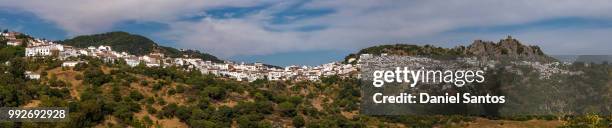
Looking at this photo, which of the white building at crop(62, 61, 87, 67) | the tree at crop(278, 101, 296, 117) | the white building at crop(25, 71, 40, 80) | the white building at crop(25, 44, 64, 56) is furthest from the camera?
the white building at crop(25, 44, 64, 56)

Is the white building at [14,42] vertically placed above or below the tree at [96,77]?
above

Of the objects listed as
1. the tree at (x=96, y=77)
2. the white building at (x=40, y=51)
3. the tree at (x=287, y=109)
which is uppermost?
the white building at (x=40, y=51)

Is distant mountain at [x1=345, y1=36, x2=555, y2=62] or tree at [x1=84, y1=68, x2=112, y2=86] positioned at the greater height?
distant mountain at [x1=345, y1=36, x2=555, y2=62]

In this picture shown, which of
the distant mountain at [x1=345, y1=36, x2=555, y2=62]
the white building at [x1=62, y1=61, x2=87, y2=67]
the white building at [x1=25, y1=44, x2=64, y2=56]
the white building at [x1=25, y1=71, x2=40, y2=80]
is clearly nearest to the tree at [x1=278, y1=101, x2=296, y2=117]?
the white building at [x1=62, y1=61, x2=87, y2=67]

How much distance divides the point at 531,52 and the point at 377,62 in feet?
184

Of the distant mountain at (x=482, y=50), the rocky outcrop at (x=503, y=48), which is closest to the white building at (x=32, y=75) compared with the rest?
the distant mountain at (x=482, y=50)

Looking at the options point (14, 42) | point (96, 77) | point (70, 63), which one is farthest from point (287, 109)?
point (14, 42)

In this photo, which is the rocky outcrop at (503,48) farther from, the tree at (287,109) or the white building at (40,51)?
the white building at (40,51)

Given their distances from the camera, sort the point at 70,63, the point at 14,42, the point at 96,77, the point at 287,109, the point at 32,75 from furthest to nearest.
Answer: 1. the point at 14,42
2. the point at 287,109
3. the point at 70,63
4. the point at 96,77
5. the point at 32,75

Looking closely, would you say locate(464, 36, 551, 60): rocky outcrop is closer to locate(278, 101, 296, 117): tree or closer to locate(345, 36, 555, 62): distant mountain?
locate(345, 36, 555, 62): distant mountain

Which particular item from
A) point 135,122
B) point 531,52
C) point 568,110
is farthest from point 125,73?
point 531,52

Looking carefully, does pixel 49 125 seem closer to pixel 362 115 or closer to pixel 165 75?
pixel 165 75

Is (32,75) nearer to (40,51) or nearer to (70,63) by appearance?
(70,63)

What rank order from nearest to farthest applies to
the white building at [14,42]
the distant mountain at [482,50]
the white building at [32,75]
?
the white building at [32,75]
the white building at [14,42]
the distant mountain at [482,50]
